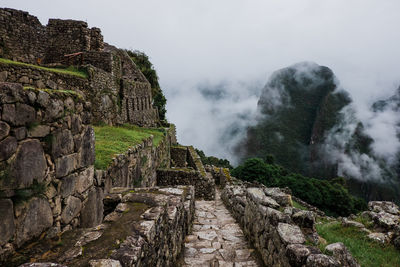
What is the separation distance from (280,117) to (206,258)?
110 m

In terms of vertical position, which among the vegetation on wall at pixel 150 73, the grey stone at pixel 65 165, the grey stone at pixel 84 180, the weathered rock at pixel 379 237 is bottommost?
the weathered rock at pixel 379 237

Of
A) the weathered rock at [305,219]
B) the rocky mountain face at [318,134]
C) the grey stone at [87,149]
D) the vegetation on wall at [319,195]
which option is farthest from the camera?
the rocky mountain face at [318,134]

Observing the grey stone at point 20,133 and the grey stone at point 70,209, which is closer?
the grey stone at point 20,133

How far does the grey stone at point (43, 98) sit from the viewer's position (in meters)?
2.42

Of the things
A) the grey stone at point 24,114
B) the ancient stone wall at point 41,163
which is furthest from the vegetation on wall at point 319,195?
the grey stone at point 24,114

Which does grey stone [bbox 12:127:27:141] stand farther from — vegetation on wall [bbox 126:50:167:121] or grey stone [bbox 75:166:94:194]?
vegetation on wall [bbox 126:50:167:121]

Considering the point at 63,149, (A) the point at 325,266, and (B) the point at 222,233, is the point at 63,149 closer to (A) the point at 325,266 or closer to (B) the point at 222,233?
(A) the point at 325,266

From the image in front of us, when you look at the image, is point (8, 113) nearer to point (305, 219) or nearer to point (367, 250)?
point (305, 219)

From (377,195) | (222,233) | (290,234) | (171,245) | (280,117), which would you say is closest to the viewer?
(290,234)

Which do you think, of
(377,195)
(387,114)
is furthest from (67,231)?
(387,114)

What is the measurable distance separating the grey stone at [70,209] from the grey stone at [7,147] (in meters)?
1.19

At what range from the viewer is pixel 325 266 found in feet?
8.64

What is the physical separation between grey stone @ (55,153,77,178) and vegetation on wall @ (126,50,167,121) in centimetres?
2500

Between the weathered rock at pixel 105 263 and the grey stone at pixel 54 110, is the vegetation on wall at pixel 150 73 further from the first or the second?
the weathered rock at pixel 105 263
